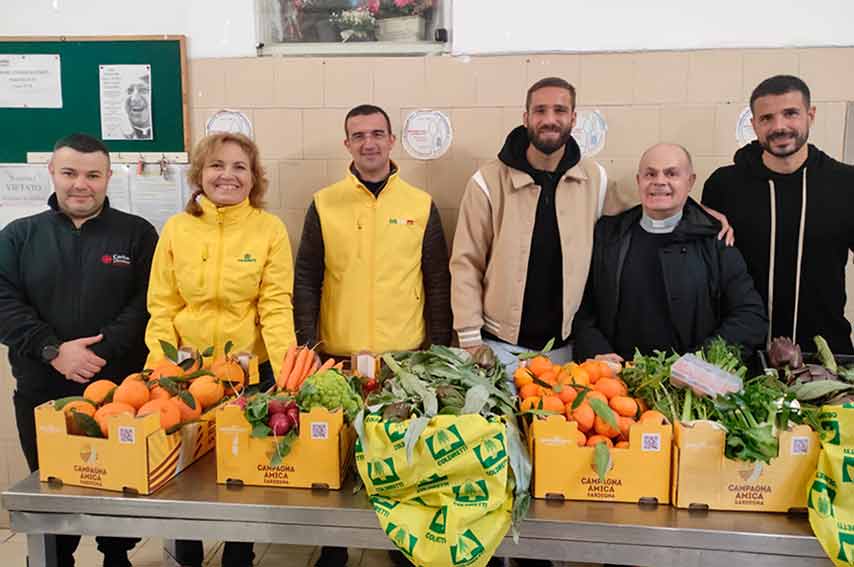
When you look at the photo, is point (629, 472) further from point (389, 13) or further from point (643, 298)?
point (389, 13)

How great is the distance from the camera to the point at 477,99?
9.95 ft

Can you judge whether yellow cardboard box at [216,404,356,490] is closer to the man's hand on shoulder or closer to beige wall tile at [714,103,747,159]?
the man's hand on shoulder

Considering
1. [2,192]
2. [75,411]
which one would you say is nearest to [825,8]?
[75,411]

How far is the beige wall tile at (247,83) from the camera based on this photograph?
Answer: 310cm

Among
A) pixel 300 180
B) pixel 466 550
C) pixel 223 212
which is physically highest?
pixel 300 180

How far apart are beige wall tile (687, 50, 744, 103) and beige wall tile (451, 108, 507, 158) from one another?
811 mm

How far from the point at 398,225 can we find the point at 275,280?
1.76 ft

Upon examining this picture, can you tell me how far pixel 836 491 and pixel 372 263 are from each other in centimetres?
175

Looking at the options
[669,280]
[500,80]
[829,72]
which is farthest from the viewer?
[500,80]

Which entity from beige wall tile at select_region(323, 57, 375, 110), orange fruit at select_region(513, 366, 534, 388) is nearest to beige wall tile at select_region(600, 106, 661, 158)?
beige wall tile at select_region(323, 57, 375, 110)

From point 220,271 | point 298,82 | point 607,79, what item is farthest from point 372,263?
point 607,79

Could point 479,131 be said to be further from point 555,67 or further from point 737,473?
point 737,473

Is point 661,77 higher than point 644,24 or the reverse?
the reverse

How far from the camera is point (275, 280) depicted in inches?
98.6
